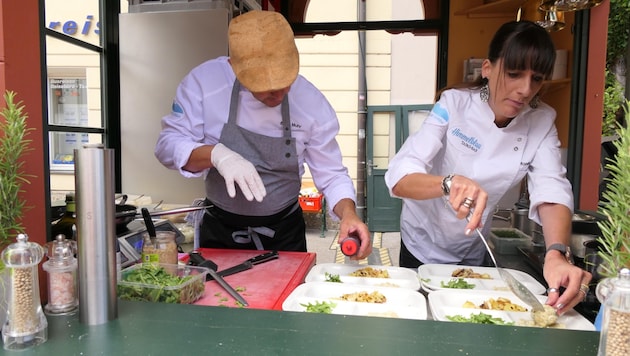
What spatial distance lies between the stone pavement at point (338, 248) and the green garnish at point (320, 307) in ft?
12.4

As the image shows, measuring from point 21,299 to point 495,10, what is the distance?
11.7ft

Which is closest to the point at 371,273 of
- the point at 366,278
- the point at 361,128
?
the point at 366,278

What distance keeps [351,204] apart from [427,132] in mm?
→ 362

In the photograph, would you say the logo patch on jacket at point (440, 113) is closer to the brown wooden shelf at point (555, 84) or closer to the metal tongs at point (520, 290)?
the metal tongs at point (520, 290)

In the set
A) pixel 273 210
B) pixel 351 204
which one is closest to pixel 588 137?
pixel 351 204

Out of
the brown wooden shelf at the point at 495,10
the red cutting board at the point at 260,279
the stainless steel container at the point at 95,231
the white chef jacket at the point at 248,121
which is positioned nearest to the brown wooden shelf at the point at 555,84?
the brown wooden shelf at the point at 495,10

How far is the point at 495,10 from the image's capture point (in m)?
3.44

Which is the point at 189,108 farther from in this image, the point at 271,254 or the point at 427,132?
the point at 427,132

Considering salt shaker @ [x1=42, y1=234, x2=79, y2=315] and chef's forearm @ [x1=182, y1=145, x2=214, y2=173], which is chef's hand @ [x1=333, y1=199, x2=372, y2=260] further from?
salt shaker @ [x1=42, y1=234, x2=79, y2=315]

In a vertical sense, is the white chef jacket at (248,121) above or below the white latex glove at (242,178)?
above

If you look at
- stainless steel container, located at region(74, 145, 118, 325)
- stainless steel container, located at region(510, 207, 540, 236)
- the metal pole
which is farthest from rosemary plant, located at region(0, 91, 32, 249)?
the metal pole

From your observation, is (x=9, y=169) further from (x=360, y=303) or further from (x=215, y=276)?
(x=360, y=303)

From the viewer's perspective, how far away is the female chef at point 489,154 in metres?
1.41

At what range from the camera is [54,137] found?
247cm
